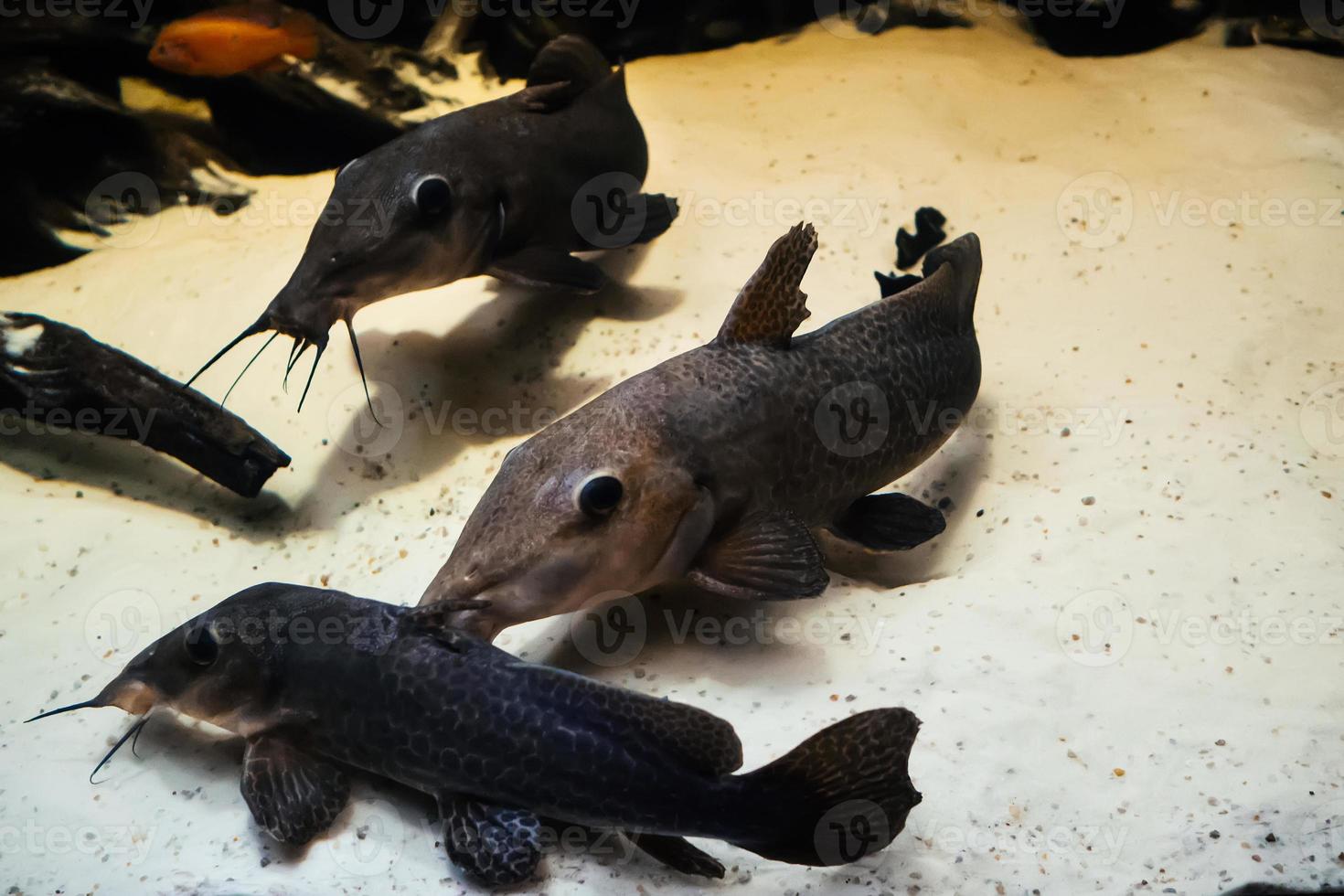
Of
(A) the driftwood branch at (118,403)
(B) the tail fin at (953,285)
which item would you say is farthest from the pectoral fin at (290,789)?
(B) the tail fin at (953,285)

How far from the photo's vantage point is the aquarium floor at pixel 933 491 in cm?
271

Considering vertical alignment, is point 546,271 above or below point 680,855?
above

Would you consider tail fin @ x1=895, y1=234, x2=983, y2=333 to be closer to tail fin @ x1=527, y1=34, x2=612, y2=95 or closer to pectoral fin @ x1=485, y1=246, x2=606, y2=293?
pectoral fin @ x1=485, y1=246, x2=606, y2=293

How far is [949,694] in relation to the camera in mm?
3068

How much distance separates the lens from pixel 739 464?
11.2 feet

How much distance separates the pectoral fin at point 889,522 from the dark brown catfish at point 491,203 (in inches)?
77.1

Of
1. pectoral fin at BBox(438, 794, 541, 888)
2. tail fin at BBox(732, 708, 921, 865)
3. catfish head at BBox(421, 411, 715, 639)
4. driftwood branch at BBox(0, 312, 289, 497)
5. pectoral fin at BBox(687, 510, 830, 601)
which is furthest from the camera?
driftwood branch at BBox(0, 312, 289, 497)

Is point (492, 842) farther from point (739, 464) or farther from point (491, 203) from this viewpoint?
point (491, 203)

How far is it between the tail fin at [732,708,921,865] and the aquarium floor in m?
0.16

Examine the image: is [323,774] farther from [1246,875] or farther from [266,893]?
[1246,875]

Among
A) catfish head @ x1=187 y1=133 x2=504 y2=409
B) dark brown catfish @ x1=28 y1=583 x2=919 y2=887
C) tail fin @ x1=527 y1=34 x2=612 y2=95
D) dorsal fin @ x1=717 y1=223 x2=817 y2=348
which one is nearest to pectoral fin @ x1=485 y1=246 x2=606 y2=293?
catfish head @ x1=187 y1=133 x2=504 y2=409

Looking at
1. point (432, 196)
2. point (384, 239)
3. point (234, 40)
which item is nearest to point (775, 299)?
point (432, 196)

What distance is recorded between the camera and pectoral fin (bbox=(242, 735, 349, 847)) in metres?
2.79

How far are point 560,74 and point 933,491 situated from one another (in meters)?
3.05
